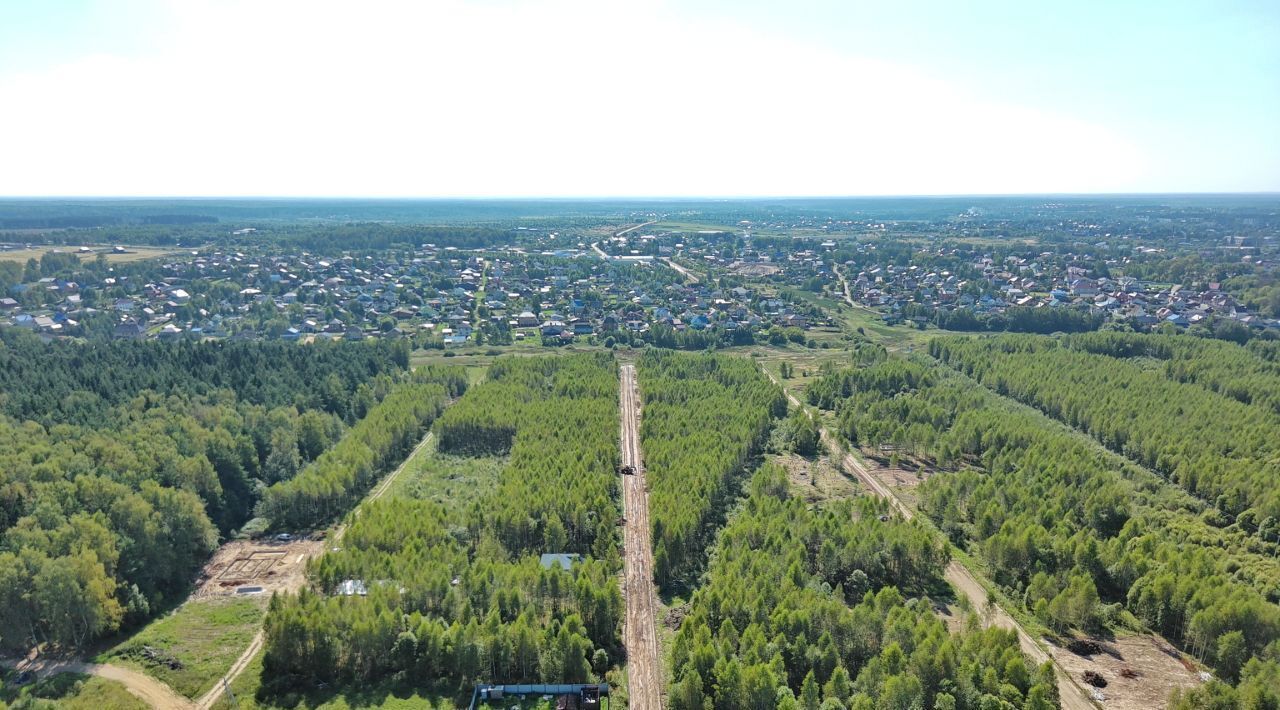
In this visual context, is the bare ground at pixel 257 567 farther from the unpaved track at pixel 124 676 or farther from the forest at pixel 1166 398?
the forest at pixel 1166 398

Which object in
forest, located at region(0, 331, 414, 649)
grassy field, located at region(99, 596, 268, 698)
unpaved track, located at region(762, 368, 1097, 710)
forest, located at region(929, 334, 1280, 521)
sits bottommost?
unpaved track, located at region(762, 368, 1097, 710)

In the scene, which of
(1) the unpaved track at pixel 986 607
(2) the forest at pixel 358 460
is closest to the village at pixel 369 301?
(2) the forest at pixel 358 460

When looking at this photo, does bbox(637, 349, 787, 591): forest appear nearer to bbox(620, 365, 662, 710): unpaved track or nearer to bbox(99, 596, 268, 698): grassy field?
bbox(620, 365, 662, 710): unpaved track

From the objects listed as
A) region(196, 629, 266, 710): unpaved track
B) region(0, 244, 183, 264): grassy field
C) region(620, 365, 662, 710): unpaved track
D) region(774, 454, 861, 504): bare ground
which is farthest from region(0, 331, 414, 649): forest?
region(0, 244, 183, 264): grassy field

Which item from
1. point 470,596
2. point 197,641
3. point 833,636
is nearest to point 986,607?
point 833,636

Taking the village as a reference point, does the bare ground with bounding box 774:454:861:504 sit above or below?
below

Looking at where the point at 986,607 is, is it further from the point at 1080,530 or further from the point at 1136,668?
the point at 1080,530
